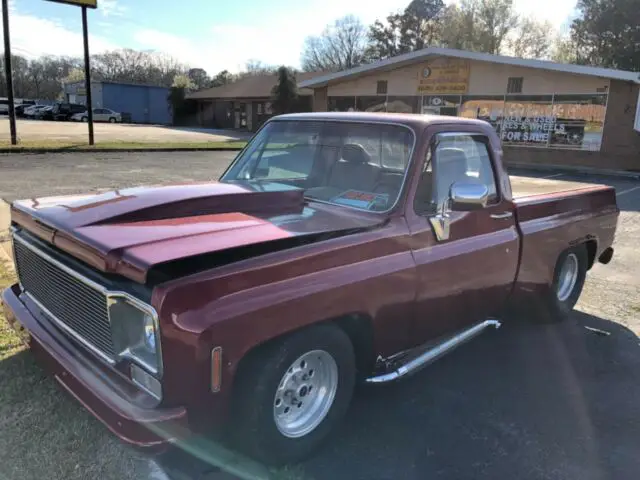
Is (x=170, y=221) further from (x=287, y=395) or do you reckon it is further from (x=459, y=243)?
(x=459, y=243)

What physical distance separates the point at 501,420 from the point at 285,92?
3674 cm

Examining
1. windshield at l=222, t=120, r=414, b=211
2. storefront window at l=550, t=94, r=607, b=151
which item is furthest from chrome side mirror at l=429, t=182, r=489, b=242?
storefront window at l=550, t=94, r=607, b=151

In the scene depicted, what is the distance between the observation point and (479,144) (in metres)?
4.05

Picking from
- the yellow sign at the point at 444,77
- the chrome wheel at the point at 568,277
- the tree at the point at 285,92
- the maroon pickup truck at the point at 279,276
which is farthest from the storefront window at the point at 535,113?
the maroon pickup truck at the point at 279,276

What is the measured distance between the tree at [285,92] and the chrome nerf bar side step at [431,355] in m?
35.6

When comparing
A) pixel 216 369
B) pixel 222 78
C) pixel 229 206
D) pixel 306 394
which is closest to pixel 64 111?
pixel 222 78

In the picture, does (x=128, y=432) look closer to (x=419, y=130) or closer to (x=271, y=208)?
(x=271, y=208)

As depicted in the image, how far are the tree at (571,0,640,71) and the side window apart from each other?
125 feet

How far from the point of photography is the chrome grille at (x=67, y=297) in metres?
2.54

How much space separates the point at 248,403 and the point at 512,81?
22626 millimetres

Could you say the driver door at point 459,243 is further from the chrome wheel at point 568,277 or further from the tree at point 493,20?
the tree at point 493,20

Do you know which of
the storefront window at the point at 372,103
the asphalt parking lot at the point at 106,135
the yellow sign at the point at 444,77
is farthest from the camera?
the asphalt parking lot at the point at 106,135

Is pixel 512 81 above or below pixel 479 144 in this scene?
above

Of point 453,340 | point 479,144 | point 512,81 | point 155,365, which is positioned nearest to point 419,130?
point 479,144
